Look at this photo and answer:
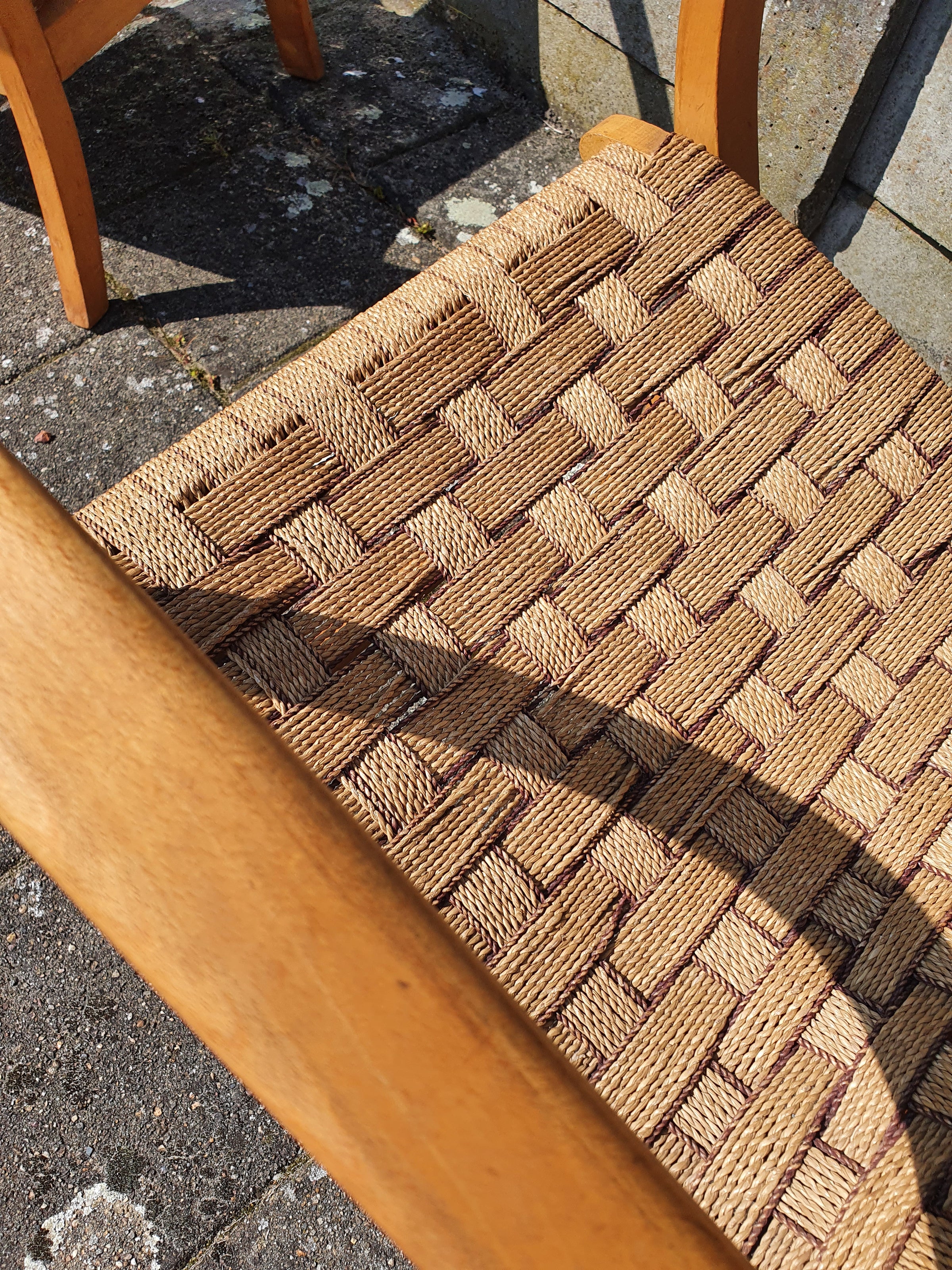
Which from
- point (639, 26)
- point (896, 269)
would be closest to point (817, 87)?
point (896, 269)

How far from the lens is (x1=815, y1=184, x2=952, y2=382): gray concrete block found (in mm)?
1472

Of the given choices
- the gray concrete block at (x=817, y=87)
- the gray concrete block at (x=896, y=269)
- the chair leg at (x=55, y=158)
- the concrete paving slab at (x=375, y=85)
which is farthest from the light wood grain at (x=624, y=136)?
A: the concrete paving slab at (x=375, y=85)

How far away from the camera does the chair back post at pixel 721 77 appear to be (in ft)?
3.07

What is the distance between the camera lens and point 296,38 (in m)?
2.04

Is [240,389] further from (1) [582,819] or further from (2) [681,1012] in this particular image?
(2) [681,1012]

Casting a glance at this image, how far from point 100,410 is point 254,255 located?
47cm

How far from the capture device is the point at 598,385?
2.94ft

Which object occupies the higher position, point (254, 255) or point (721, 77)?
point (721, 77)

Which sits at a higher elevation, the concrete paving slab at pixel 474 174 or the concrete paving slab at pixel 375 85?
the concrete paving slab at pixel 375 85

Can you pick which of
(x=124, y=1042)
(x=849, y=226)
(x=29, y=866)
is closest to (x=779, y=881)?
(x=124, y=1042)

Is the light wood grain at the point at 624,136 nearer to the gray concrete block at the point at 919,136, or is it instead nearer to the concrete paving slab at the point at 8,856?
the gray concrete block at the point at 919,136

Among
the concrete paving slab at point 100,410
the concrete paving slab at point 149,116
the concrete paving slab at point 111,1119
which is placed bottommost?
the concrete paving slab at point 111,1119

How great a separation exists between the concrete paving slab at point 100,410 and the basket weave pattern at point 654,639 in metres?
0.86

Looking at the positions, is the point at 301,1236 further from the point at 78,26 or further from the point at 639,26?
the point at 639,26
